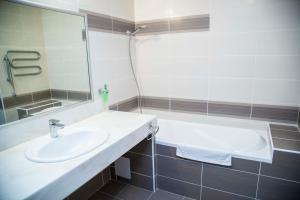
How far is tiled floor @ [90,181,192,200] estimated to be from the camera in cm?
199

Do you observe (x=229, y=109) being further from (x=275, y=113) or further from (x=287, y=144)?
(x=287, y=144)

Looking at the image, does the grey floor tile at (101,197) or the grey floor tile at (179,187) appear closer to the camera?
the grey floor tile at (179,187)

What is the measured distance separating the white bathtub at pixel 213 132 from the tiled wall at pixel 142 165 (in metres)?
0.16

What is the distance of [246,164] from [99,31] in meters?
1.83

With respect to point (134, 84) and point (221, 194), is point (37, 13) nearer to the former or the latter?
point (134, 84)

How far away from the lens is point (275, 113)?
2.09 m

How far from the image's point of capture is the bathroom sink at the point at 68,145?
1.19 m

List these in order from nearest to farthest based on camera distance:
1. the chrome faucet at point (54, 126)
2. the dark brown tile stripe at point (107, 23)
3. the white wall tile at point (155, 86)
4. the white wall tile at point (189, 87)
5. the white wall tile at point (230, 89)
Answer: the chrome faucet at point (54, 126) → the dark brown tile stripe at point (107, 23) → the white wall tile at point (230, 89) → the white wall tile at point (189, 87) → the white wall tile at point (155, 86)

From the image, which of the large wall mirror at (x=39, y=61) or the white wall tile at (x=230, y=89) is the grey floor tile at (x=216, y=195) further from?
the large wall mirror at (x=39, y=61)

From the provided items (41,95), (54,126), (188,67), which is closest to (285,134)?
(188,67)

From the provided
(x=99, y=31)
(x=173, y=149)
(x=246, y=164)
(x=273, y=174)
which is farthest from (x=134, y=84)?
(x=273, y=174)

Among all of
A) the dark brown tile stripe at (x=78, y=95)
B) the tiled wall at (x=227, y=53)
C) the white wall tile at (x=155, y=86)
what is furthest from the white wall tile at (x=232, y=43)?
the dark brown tile stripe at (x=78, y=95)

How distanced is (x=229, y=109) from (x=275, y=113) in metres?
0.45

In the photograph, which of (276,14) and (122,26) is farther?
(122,26)
